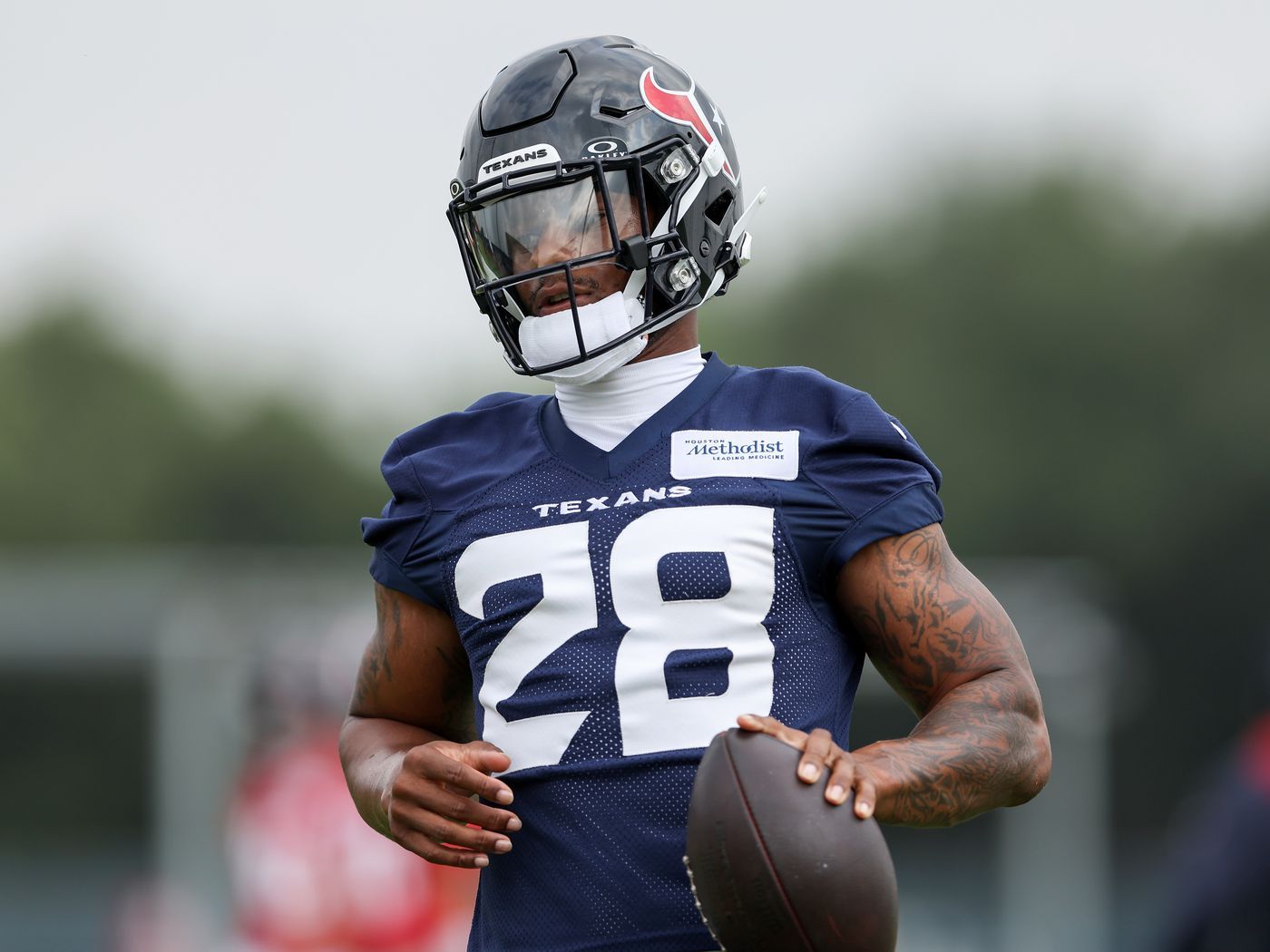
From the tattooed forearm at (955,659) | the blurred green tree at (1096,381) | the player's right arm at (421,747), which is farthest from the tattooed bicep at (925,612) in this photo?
the blurred green tree at (1096,381)

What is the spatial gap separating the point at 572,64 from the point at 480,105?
18 centimetres

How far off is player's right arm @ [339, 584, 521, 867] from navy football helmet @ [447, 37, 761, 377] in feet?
1.79

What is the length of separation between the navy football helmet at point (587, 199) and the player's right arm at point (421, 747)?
1.79 feet

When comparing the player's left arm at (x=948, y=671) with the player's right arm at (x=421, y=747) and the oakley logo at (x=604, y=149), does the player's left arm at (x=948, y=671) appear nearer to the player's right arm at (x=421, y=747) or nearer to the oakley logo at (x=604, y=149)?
the player's right arm at (x=421, y=747)

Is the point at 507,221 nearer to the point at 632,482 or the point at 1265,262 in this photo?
the point at 632,482

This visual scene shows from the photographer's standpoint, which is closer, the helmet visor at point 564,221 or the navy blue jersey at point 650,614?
the navy blue jersey at point 650,614

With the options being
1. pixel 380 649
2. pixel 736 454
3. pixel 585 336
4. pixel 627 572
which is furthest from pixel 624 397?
pixel 380 649

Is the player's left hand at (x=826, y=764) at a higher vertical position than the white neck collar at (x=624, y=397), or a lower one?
lower

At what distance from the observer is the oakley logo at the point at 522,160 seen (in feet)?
10.5

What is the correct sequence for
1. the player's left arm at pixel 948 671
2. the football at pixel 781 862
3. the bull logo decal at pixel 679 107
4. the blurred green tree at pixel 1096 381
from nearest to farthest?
the football at pixel 781 862
the player's left arm at pixel 948 671
the bull logo decal at pixel 679 107
the blurred green tree at pixel 1096 381

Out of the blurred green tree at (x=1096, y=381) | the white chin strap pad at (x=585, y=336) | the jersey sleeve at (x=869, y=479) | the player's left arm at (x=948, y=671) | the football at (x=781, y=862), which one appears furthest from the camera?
the blurred green tree at (x=1096, y=381)

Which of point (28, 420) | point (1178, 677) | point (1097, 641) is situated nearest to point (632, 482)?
point (1097, 641)

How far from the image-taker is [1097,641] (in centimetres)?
1591

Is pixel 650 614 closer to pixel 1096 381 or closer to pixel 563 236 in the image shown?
pixel 563 236
